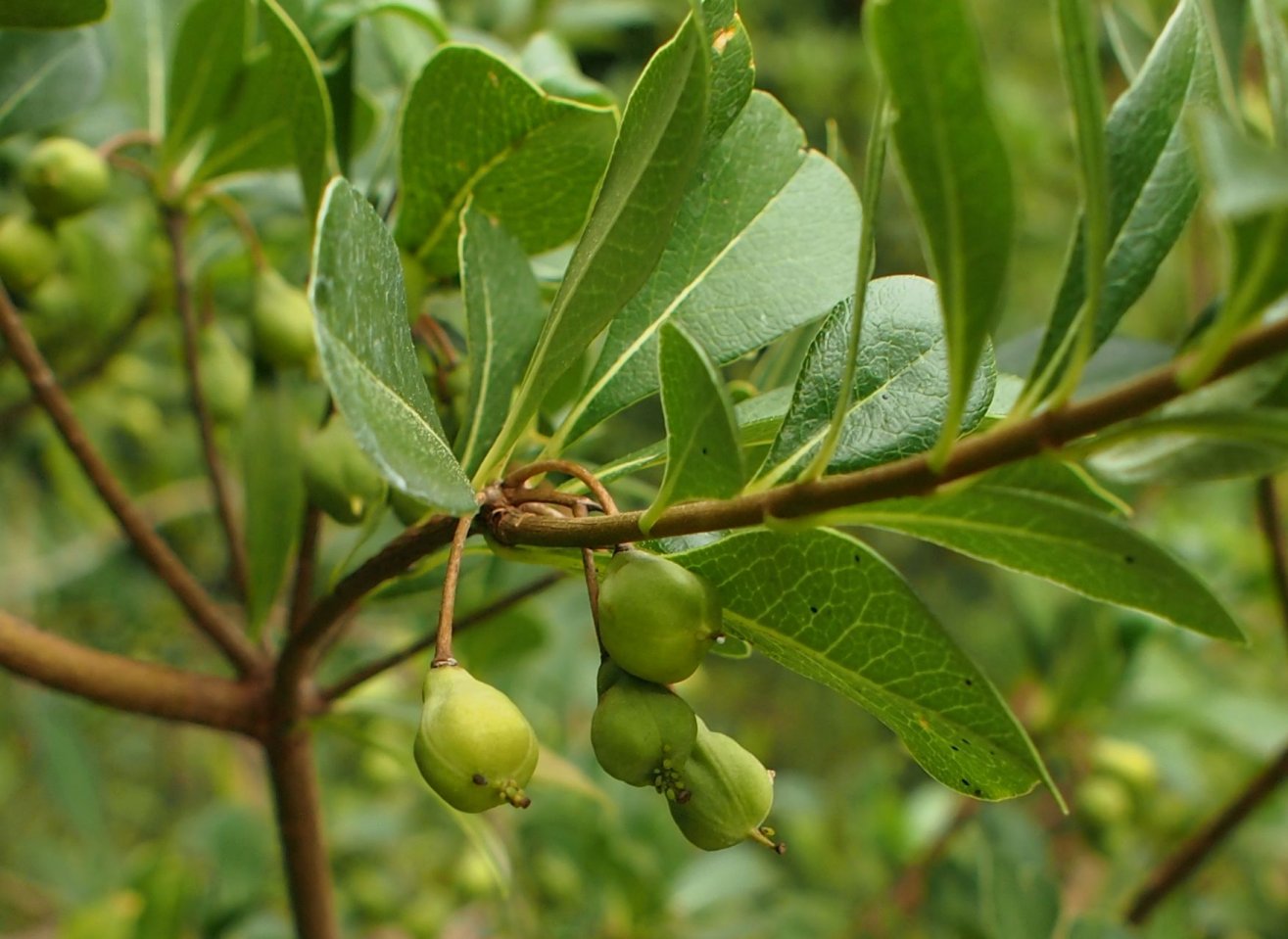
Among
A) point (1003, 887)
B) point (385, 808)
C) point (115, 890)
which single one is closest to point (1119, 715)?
point (1003, 887)

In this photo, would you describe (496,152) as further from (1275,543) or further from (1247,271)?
(1275,543)

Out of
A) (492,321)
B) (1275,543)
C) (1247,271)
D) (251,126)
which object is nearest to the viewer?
(1247,271)

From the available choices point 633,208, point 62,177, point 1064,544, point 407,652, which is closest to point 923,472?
point 1064,544

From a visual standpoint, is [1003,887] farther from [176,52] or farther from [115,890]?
[115,890]

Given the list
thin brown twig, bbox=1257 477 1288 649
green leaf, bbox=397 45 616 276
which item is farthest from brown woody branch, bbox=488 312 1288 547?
thin brown twig, bbox=1257 477 1288 649

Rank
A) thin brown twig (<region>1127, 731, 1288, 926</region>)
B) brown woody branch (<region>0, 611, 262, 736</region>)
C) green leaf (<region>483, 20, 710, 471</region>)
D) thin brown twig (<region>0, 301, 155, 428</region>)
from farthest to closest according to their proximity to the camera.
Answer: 1. thin brown twig (<region>0, 301, 155, 428</region>)
2. thin brown twig (<region>1127, 731, 1288, 926</region>)
3. brown woody branch (<region>0, 611, 262, 736</region>)
4. green leaf (<region>483, 20, 710, 471</region>)

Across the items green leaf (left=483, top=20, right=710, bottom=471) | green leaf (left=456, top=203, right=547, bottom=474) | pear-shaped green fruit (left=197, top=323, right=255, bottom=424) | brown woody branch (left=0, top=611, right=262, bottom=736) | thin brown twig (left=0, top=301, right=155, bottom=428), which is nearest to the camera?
green leaf (left=483, top=20, right=710, bottom=471)

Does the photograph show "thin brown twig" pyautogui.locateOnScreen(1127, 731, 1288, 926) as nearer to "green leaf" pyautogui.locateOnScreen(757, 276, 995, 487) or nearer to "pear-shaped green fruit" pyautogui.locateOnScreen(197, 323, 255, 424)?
"green leaf" pyautogui.locateOnScreen(757, 276, 995, 487)

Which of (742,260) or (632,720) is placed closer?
(632,720)
